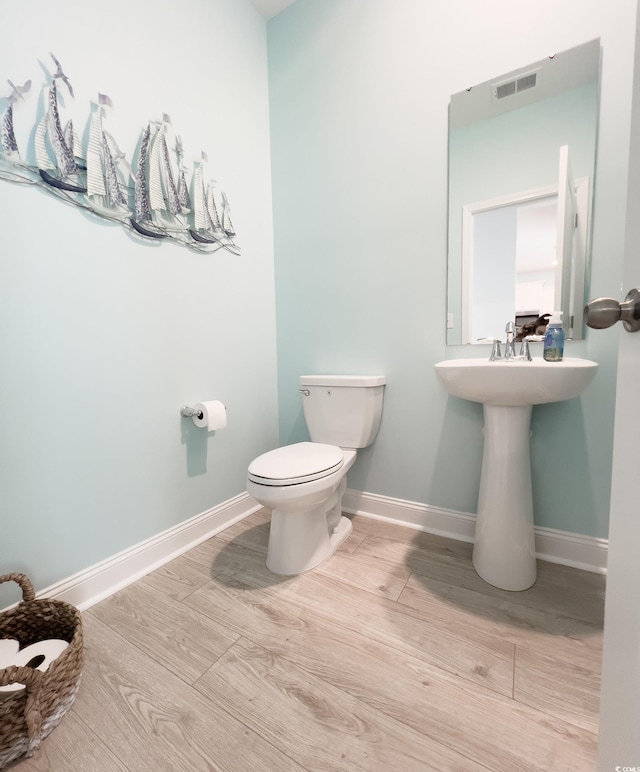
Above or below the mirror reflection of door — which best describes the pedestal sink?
below

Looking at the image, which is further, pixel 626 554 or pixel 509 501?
pixel 509 501

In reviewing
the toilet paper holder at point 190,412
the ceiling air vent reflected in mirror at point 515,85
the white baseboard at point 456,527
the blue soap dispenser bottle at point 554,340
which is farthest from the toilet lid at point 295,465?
the ceiling air vent reflected in mirror at point 515,85

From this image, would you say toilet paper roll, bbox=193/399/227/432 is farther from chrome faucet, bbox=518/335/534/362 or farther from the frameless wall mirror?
chrome faucet, bbox=518/335/534/362

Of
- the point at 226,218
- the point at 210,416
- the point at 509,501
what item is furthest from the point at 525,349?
the point at 226,218

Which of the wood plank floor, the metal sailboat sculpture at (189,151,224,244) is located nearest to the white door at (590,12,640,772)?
the wood plank floor

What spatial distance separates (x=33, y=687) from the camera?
0.68m

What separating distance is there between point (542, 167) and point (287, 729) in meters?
1.85

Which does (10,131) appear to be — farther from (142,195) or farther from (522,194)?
(522,194)

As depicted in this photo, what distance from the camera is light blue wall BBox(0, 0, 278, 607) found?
961 mm

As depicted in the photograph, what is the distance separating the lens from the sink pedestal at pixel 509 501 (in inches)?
43.5

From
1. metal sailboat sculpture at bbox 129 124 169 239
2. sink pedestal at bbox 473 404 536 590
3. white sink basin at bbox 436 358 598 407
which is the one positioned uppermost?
metal sailboat sculpture at bbox 129 124 169 239

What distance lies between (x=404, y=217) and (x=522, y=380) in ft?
2.99

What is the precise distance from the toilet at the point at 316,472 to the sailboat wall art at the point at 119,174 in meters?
0.85

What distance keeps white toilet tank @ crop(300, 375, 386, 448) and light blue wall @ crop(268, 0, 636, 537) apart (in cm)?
10
